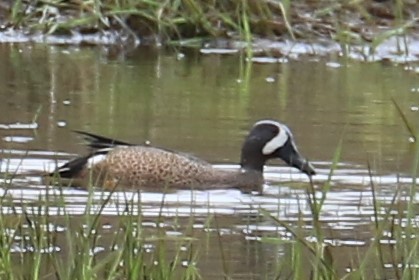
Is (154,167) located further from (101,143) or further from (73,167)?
(73,167)

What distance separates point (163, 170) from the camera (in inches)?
350

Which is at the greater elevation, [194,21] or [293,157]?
[194,21]

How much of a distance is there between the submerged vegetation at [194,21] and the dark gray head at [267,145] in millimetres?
5243

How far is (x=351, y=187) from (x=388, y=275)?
2.72m

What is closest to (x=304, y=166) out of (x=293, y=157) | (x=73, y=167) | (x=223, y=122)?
(x=293, y=157)

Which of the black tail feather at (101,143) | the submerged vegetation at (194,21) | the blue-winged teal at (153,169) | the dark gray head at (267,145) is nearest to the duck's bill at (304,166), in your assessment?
the blue-winged teal at (153,169)

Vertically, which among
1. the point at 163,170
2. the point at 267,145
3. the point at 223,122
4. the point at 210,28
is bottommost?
the point at 163,170

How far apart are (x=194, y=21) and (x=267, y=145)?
227 inches

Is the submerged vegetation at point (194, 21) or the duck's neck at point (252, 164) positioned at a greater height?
the submerged vegetation at point (194, 21)

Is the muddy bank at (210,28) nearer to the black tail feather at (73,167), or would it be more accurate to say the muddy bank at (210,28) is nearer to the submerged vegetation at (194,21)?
the submerged vegetation at (194,21)

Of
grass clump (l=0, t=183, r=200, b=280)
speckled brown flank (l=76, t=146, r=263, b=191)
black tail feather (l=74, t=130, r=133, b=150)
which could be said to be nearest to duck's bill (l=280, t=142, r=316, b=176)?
speckled brown flank (l=76, t=146, r=263, b=191)

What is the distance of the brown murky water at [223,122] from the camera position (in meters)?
7.17

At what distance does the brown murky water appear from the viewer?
717 centimetres

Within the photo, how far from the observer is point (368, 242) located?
688 centimetres
